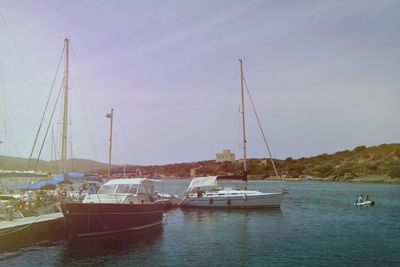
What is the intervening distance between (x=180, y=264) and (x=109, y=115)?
96.5 feet

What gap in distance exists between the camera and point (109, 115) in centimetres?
4884

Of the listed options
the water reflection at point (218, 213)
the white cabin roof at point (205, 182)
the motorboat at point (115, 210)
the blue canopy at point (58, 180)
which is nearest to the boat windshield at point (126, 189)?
the motorboat at point (115, 210)

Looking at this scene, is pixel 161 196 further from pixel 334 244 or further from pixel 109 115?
pixel 334 244

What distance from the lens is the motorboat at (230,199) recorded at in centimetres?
5194

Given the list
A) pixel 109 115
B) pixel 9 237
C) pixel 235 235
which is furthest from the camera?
pixel 109 115

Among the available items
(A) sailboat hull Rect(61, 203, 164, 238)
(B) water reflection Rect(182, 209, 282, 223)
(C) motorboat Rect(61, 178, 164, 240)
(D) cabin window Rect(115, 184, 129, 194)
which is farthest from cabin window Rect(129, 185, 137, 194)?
(B) water reflection Rect(182, 209, 282, 223)

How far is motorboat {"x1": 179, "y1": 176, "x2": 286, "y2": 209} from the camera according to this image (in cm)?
5194

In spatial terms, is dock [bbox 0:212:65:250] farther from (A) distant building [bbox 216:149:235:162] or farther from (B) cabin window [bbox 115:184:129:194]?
(A) distant building [bbox 216:149:235:162]

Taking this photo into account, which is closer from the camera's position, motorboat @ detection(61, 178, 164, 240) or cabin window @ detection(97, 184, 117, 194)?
motorboat @ detection(61, 178, 164, 240)

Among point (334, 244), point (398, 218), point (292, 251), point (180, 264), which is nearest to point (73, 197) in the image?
point (180, 264)

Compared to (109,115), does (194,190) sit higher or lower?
lower

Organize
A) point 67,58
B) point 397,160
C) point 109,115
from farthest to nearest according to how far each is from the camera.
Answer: point 397,160, point 109,115, point 67,58

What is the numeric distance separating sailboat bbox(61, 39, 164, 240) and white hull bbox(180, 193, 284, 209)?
50.6 feet

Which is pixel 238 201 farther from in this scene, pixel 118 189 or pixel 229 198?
pixel 118 189
